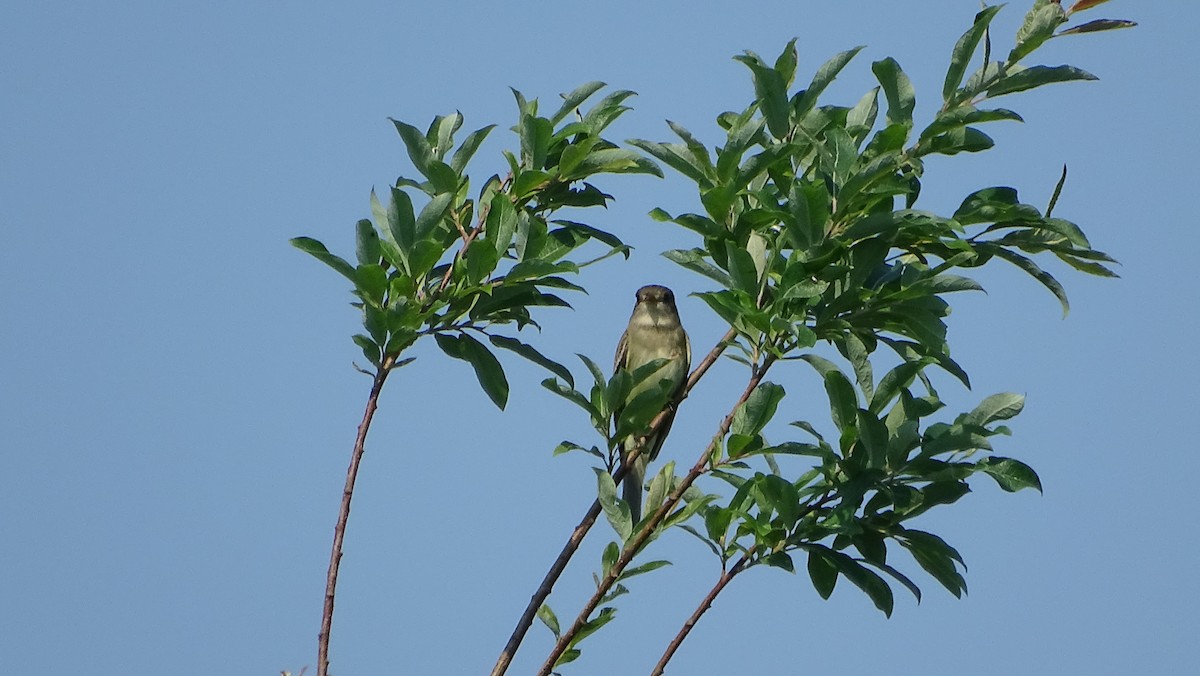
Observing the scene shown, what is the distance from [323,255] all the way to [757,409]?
1.43 m

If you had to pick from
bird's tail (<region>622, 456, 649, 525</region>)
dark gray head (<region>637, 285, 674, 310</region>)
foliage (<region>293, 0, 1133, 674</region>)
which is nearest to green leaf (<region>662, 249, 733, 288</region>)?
foliage (<region>293, 0, 1133, 674</region>)

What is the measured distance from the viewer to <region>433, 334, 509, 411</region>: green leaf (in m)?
4.09

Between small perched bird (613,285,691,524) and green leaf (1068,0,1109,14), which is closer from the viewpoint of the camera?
A: green leaf (1068,0,1109,14)

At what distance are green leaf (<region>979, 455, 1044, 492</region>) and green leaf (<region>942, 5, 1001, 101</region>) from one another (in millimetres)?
1168

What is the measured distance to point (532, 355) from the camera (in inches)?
164

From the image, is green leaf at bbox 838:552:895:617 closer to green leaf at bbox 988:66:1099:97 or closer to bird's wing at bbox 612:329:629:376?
green leaf at bbox 988:66:1099:97

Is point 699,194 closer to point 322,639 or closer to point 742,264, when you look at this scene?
point 742,264

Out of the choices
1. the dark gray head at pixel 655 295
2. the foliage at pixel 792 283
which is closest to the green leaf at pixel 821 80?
the foliage at pixel 792 283

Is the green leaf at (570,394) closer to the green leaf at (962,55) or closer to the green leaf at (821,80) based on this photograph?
the green leaf at (821,80)

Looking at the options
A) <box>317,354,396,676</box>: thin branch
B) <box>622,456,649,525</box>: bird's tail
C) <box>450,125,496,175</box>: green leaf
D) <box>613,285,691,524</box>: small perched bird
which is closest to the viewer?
<box>317,354,396,676</box>: thin branch

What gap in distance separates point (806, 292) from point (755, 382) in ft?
1.25

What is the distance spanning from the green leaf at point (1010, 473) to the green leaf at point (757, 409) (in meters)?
0.64

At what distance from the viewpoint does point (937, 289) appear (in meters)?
3.76

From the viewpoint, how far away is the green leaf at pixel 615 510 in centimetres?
388
